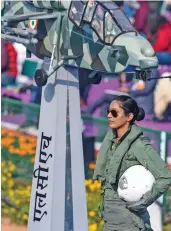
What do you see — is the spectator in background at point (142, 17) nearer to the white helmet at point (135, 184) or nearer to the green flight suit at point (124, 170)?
the green flight suit at point (124, 170)

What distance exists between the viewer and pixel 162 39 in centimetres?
1043

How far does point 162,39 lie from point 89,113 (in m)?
1.41

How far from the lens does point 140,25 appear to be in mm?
10633

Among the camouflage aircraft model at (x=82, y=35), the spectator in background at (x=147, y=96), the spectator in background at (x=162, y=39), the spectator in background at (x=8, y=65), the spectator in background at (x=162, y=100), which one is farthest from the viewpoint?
the spectator in background at (x=8, y=65)

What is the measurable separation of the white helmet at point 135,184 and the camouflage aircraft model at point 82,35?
1075mm

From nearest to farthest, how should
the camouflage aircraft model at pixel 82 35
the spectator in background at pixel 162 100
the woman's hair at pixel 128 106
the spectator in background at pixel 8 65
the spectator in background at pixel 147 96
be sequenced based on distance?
the woman's hair at pixel 128 106 → the camouflage aircraft model at pixel 82 35 → the spectator in background at pixel 162 100 → the spectator in background at pixel 147 96 → the spectator in background at pixel 8 65

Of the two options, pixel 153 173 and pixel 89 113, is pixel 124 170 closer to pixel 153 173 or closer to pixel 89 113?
pixel 153 173

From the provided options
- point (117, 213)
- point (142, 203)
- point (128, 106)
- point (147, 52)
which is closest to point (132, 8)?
point (147, 52)

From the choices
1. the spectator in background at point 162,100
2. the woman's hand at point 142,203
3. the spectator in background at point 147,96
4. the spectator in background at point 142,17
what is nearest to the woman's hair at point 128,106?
the woman's hand at point 142,203

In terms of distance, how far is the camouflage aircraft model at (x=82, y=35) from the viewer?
19.9 ft

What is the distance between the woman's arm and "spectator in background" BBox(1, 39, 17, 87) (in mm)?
5841

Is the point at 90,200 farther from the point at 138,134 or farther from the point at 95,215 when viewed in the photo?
the point at 138,134

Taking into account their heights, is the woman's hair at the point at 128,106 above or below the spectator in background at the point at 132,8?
below

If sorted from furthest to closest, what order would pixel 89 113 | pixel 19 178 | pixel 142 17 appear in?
pixel 142 17 < pixel 89 113 < pixel 19 178
